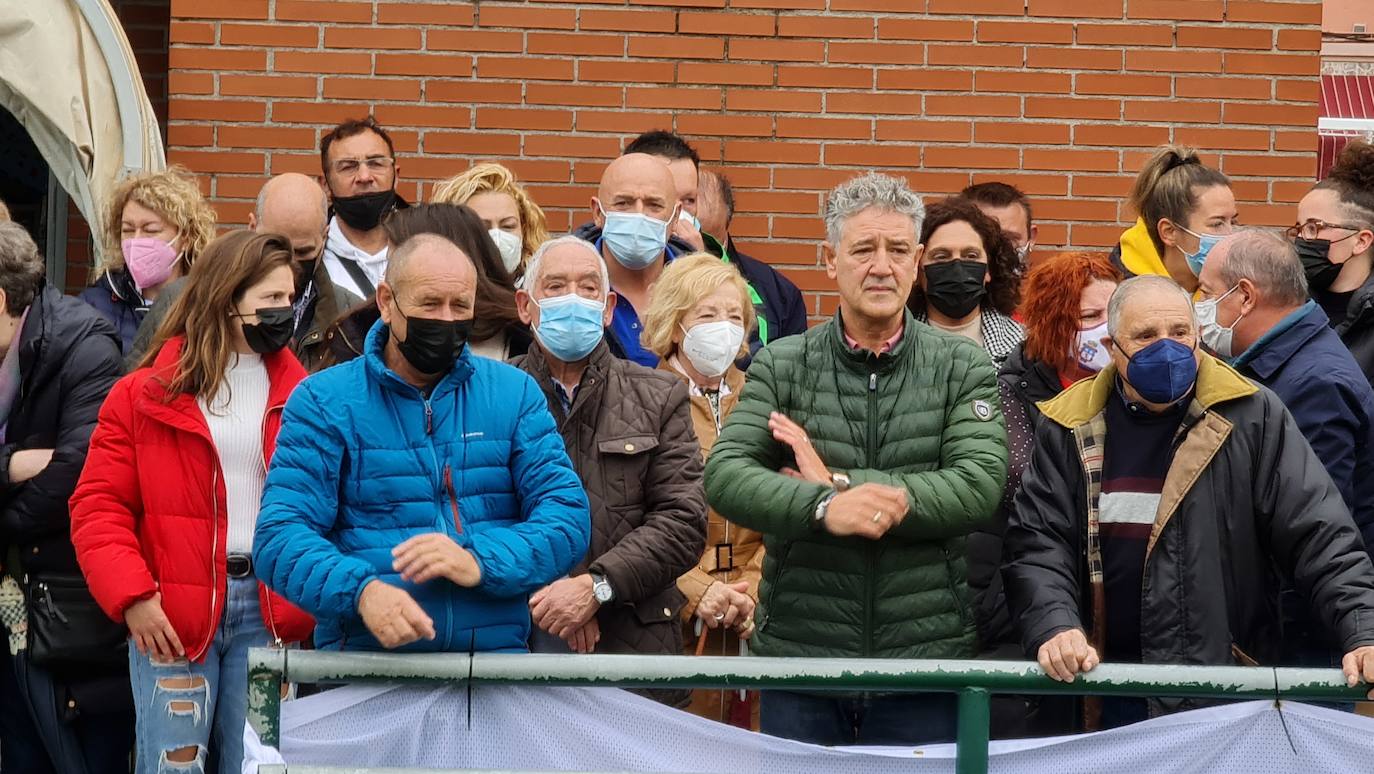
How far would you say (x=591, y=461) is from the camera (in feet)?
16.3

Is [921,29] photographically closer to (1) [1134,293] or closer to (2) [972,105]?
(2) [972,105]

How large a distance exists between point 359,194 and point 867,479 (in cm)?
282

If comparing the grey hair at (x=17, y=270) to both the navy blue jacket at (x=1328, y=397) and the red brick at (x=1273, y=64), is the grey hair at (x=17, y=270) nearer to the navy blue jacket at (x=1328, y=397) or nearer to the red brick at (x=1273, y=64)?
the navy blue jacket at (x=1328, y=397)

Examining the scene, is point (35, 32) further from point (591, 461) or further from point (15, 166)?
point (591, 461)

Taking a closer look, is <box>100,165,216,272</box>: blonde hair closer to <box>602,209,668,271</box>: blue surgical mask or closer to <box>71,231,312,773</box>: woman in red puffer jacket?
<box>71,231,312,773</box>: woman in red puffer jacket

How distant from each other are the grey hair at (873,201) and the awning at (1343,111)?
23.2 feet

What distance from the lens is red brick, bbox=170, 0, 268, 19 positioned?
7305mm

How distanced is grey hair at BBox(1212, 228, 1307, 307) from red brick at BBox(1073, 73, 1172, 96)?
198cm

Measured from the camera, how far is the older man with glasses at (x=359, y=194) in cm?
639

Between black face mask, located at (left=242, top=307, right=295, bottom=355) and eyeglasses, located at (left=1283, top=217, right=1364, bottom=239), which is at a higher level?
Result: eyeglasses, located at (left=1283, top=217, right=1364, bottom=239)

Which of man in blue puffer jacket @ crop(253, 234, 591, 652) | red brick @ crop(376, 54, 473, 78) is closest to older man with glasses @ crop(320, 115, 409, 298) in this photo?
red brick @ crop(376, 54, 473, 78)

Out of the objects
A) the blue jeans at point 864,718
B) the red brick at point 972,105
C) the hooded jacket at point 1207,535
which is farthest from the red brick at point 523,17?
the blue jeans at point 864,718

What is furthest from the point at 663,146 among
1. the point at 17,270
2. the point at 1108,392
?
the point at 1108,392

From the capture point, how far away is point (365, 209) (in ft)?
21.4
